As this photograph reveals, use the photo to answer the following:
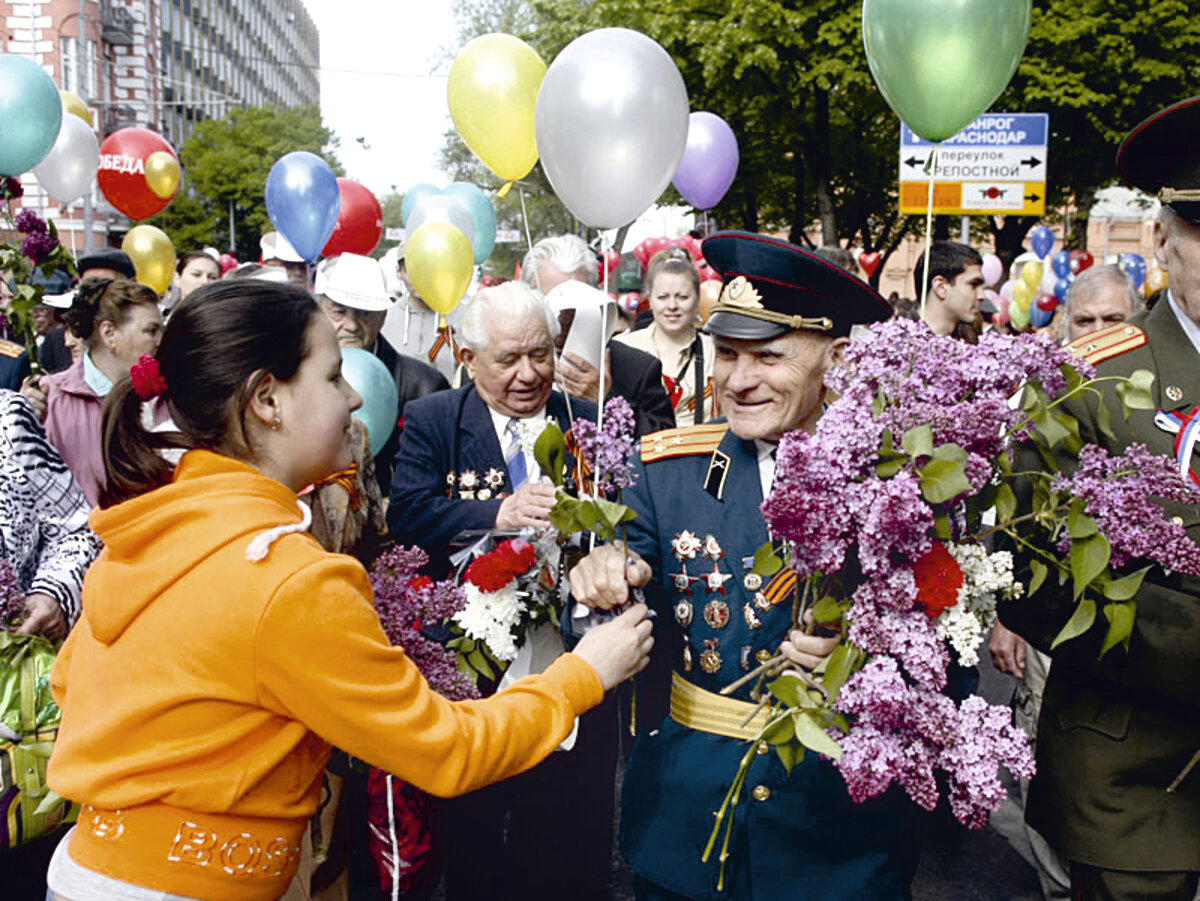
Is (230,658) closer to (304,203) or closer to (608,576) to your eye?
(608,576)

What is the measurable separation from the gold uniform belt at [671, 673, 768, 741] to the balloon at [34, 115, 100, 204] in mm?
7782

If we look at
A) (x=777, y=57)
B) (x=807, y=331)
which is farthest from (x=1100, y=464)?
(x=777, y=57)

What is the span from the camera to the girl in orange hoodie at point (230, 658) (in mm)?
1721

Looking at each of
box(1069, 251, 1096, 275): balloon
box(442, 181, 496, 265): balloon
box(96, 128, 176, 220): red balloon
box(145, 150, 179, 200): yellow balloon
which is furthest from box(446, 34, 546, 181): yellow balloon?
box(1069, 251, 1096, 275): balloon

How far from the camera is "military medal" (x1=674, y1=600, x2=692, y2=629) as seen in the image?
7.95 feet

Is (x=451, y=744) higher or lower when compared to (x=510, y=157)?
lower

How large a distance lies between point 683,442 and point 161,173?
926 cm

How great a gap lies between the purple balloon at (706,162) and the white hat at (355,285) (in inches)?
142

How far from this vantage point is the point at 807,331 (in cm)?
243

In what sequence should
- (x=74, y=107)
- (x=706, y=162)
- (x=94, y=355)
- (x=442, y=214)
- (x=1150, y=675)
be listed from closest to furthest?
(x=1150, y=675), (x=94, y=355), (x=442, y=214), (x=706, y=162), (x=74, y=107)

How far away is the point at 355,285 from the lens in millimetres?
4934

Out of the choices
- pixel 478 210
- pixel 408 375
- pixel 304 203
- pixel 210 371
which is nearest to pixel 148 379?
pixel 210 371

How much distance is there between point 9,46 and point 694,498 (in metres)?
41.9

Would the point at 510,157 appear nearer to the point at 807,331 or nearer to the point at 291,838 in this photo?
the point at 807,331
